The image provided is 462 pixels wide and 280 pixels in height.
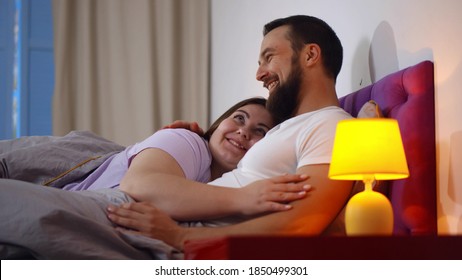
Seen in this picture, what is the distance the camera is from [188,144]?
86.9 inches

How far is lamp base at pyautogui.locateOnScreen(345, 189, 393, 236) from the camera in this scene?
4.93ft

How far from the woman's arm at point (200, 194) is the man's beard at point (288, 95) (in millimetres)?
418

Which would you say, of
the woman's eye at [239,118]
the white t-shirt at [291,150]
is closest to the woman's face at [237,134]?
the woman's eye at [239,118]

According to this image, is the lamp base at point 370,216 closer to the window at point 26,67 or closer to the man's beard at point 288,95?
the man's beard at point 288,95

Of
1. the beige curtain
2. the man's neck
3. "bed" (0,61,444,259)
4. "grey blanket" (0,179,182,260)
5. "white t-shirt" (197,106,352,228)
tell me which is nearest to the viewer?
"bed" (0,61,444,259)

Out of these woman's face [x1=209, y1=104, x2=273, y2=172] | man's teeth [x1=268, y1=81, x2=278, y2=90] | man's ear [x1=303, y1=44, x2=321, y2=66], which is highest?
man's ear [x1=303, y1=44, x2=321, y2=66]

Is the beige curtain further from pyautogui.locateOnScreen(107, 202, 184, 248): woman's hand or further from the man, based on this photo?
pyautogui.locateOnScreen(107, 202, 184, 248): woman's hand

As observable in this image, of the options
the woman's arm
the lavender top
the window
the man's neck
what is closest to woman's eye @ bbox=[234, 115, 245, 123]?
the lavender top

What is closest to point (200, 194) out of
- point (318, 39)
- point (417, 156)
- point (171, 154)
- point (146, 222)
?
point (146, 222)

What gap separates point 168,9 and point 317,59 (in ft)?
8.51

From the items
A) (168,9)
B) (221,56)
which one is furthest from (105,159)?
(168,9)

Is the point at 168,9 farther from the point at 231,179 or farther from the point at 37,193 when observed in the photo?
the point at 37,193

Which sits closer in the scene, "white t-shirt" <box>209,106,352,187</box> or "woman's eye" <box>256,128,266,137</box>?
"white t-shirt" <box>209,106,352,187</box>

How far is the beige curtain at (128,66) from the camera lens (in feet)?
14.7
